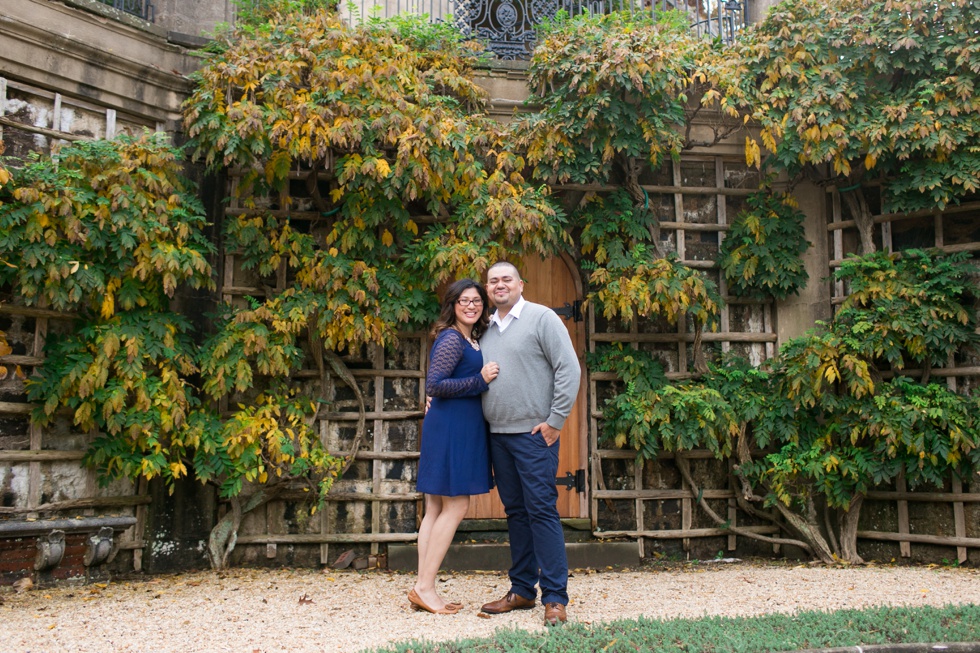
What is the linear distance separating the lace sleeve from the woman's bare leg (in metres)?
0.54

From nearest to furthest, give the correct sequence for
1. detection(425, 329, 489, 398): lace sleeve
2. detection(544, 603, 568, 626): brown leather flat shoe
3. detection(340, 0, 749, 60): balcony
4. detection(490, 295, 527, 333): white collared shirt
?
detection(544, 603, 568, 626): brown leather flat shoe
detection(425, 329, 489, 398): lace sleeve
detection(490, 295, 527, 333): white collared shirt
detection(340, 0, 749, 60): balcony

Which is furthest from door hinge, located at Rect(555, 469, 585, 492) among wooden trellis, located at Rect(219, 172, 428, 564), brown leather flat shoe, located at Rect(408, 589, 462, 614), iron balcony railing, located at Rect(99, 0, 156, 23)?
iron balcony railing, located at Rect(99, 0, 156, 23)

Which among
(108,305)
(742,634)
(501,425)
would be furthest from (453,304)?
(108,305)

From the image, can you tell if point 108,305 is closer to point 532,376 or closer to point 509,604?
point 532,376

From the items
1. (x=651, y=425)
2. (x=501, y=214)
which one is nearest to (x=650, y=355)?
(x=651, y=425)

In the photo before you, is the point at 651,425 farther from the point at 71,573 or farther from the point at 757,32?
the point at 71,573

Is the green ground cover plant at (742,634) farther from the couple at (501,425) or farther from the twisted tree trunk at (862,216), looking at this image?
the twisted tree trunk at (862,216)

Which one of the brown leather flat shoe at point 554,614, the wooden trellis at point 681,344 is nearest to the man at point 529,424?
the brown leather flat shoe at point 554,614

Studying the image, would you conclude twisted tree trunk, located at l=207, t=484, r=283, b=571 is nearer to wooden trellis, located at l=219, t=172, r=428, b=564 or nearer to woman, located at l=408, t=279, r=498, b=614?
wooden trellis, located at l=219, t=172, r=428, b=564

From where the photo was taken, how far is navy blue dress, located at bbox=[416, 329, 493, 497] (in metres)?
4.19

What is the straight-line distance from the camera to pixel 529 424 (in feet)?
13.5

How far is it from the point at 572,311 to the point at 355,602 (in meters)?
3.00

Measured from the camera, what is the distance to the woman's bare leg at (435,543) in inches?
165

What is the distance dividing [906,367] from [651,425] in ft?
6.65
